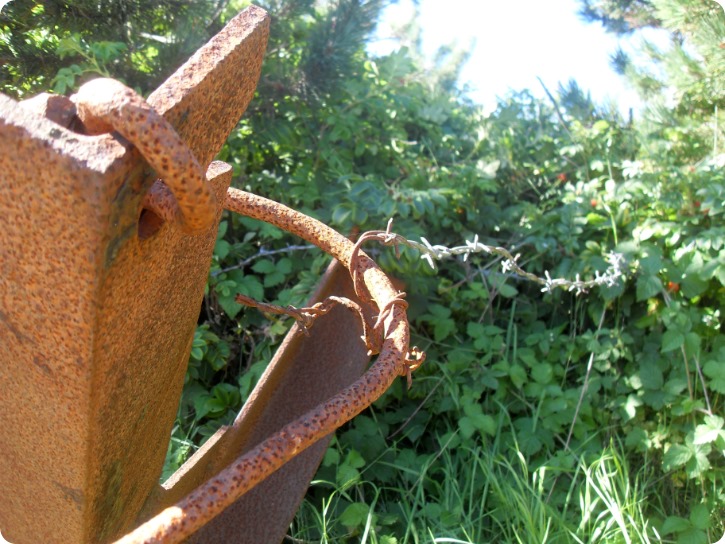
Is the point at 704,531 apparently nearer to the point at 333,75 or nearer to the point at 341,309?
the point at 341,309

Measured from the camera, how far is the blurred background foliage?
226 cm

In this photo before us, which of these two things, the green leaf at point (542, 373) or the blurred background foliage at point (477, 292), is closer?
the blurred background foliage at point (477, 292)

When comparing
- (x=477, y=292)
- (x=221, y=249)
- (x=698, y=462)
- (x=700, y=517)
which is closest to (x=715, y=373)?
(x=698, y=462)

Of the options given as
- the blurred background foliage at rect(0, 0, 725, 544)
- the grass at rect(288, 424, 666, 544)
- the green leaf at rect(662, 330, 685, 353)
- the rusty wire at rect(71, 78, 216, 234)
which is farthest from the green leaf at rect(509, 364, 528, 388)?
the rusty wire at rect(71, 78, 216, 234)

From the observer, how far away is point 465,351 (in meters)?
2.69

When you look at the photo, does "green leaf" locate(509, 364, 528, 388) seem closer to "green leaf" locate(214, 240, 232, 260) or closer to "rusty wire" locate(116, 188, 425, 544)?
"green leaf" locate(214, 240, 232, 260)

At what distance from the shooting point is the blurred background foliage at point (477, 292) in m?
2.26

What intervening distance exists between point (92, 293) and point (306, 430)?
1.03 ft

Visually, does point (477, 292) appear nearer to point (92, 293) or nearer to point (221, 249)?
point (221, 249)

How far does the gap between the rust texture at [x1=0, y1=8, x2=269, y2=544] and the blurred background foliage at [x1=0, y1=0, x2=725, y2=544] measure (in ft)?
3.37

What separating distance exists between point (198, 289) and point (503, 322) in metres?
1.93

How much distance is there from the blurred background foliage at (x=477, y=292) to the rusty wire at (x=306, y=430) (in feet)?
3.05

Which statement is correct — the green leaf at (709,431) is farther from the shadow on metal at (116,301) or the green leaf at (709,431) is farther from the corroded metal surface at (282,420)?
the shadow on metal at (116,301)

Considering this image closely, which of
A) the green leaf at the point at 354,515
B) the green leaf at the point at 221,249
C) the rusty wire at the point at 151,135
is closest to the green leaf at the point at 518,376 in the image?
the green leaf at the point at 354,515
